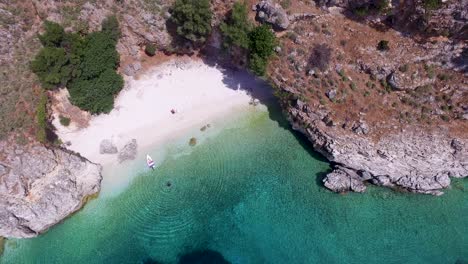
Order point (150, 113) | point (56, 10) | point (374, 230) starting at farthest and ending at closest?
point (150, 113) → point (56, 10) → point (374, 230)

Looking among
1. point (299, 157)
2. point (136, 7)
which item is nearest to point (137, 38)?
point (136, 7)

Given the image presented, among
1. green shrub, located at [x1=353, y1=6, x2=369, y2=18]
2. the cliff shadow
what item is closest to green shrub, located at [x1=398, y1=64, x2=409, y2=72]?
green shrub, located at [x1=353, y1=6, x2=369, y2=18]

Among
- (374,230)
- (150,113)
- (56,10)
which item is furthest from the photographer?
(150,113)

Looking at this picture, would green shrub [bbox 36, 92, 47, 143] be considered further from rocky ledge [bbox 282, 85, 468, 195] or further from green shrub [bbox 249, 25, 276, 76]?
rocky ledge [bbox 282, 85, 468, 195]

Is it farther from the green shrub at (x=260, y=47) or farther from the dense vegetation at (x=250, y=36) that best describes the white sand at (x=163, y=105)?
the dense vegetation at (x=250, y=36)

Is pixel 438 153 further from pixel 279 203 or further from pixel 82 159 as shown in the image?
pixel 82 159
